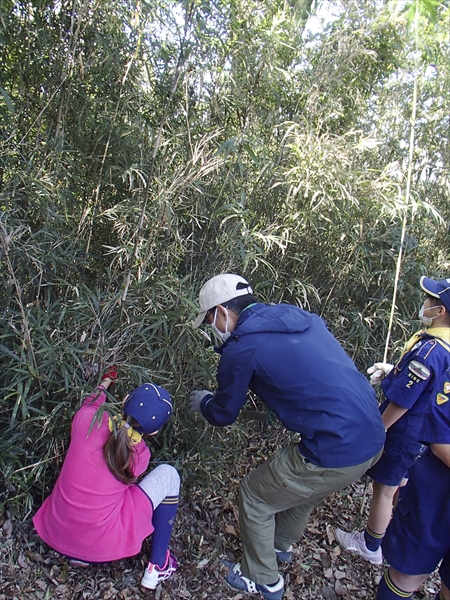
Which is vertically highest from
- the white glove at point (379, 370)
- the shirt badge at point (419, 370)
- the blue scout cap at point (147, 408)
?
the shirt badge at point (419, 370)

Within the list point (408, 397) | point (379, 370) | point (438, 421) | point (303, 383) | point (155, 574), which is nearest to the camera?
point (438, 421)

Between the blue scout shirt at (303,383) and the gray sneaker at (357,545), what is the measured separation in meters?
0.97

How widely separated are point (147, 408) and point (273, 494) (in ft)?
2.23

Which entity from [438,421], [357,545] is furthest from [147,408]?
[357,545]

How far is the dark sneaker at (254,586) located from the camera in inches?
86.1

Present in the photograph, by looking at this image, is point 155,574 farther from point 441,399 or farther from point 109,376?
point 441,399

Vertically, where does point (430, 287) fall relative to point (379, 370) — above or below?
above

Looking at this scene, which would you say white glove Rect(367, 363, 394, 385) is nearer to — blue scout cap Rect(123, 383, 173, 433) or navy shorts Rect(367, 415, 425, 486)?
navy shorts Rect(367, 415, 425, 486)

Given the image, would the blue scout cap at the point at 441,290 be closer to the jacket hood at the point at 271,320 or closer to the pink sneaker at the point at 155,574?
the jacket hood at the point at 271,320

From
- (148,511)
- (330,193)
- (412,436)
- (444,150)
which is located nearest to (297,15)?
(330,193)

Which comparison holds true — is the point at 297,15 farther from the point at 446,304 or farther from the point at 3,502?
the point at 3,502

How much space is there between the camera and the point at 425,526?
5.84ft

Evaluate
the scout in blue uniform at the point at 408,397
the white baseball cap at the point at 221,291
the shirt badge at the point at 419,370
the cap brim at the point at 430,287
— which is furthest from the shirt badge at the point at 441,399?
the white baseball cap at the point at 221,291

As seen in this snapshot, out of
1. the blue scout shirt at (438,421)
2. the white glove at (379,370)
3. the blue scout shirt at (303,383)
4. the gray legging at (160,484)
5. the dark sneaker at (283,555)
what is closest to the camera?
the blue scout shirt at (438,421)
